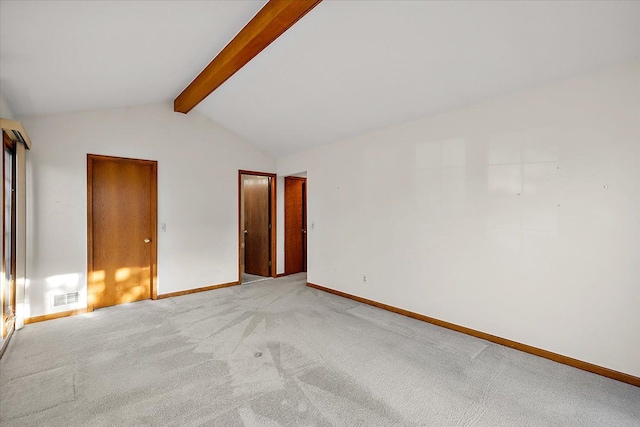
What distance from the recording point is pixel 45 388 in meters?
2.23

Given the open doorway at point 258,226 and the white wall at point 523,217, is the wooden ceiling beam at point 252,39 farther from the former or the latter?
the open doorway at point 258,226

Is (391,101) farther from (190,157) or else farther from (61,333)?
(61,333)

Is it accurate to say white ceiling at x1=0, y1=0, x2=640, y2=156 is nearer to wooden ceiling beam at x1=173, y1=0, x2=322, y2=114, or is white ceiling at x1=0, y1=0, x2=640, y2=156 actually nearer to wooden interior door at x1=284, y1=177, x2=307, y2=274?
wooden ceiling beam at x1=173, y1=0, x2=322, y2=114

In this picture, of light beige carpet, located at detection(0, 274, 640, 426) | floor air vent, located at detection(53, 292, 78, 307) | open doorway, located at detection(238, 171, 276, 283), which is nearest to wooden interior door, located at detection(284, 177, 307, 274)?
open doorway, located at detection(238, 171, 276, 283)

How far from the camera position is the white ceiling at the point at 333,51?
6.80 ft

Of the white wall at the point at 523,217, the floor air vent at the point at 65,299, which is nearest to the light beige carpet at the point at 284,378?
the floor air vent at the point at 65,299

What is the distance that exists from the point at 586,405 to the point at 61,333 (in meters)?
4.80

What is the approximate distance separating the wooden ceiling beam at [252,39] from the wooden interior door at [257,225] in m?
2.49

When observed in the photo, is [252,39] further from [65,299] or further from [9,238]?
[65,299]

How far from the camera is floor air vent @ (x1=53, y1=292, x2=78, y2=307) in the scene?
3705mm

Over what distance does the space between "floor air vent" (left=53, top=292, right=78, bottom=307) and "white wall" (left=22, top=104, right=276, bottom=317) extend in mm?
52

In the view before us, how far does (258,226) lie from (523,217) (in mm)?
4666

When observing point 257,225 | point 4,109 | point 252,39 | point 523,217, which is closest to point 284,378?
point 523,217

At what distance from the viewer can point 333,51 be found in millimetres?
2873
